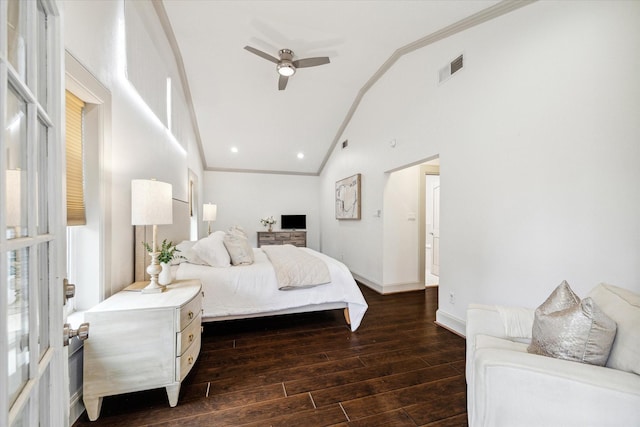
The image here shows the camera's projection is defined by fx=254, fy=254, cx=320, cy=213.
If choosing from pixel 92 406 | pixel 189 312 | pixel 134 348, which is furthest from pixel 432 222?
pixel 92 406

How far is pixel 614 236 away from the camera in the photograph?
1569 millimetres

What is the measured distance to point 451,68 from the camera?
2.71 metres

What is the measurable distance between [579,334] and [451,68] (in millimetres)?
2646

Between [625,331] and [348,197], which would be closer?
[625,331]

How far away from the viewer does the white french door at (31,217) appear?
45cm

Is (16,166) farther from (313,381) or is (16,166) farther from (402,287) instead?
(402,287)

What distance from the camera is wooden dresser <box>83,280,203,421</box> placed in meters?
1.47

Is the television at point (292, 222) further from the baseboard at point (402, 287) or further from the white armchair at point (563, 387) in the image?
the white armchair at point (563, 387)

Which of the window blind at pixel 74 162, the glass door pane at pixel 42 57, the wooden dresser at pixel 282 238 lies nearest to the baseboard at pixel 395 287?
the wooden dresser at pixel 282 238

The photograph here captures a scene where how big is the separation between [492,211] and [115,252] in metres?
3.11

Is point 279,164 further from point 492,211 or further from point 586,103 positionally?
point 586,103

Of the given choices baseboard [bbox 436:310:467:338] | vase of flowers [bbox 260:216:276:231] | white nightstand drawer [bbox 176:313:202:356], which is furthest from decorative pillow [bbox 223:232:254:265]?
vase of flowers [bbox 260:216:276:231]

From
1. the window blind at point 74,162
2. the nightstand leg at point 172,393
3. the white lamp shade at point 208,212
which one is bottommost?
the nightstand leg at point 172,393

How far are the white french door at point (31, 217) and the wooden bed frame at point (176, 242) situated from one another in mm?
1633
